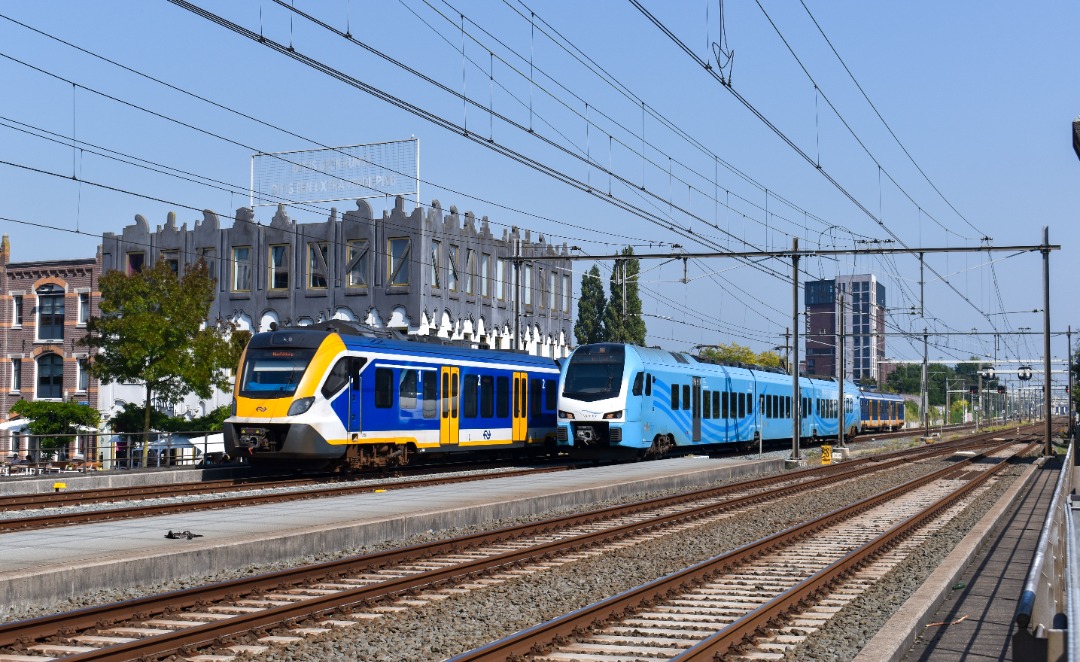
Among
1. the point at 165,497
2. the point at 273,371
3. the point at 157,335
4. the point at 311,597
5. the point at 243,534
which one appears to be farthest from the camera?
the point at 157,335

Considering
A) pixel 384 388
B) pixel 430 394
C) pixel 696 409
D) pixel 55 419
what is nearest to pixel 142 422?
pixel 55 419

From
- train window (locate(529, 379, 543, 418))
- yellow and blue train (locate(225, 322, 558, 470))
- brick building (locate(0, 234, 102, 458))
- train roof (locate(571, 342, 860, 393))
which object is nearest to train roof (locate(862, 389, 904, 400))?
train roof (locate(571, 342, 860, 393))

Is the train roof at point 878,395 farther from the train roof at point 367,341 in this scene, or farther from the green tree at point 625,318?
the train roof at point 367,341

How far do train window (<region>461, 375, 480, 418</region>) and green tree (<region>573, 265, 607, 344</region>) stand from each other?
55.7 meters

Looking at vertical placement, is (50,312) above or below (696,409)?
above

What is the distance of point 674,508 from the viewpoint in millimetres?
21688

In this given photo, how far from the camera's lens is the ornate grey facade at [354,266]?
5272 centimetres

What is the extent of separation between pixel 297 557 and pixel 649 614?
16.2 feet

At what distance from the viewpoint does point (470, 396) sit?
30.5 metres

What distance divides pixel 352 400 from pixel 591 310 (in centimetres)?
6200

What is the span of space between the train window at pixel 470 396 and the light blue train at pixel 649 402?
10.2ft

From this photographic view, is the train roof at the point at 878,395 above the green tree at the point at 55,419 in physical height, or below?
above

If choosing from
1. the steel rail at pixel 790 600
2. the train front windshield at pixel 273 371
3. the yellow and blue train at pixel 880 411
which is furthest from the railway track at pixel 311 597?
the yellow and blue train at pixel 880 411

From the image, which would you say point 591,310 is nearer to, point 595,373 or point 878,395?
point 878,395
